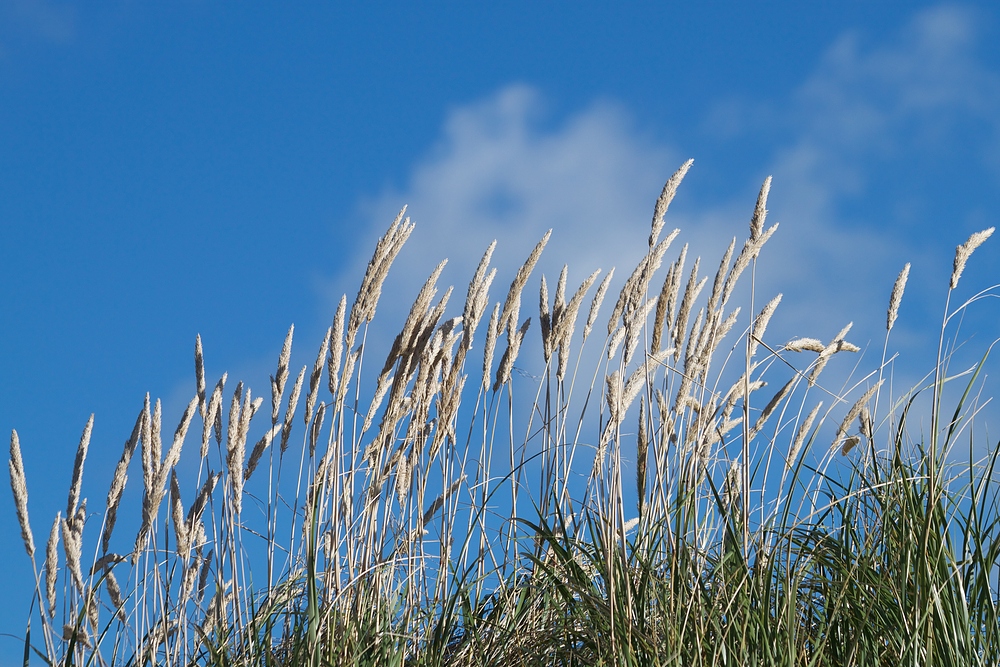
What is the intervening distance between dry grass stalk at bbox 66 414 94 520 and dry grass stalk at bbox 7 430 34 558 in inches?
5.8

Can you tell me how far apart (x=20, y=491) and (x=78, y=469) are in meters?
0.17

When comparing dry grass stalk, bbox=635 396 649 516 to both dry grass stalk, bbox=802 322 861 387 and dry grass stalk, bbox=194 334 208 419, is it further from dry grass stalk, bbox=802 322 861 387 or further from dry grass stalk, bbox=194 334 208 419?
dry grass stalk, bbox=194 334 208 419

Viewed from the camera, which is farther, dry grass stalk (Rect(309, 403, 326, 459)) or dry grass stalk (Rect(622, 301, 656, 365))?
dry grass stalk (Rect(309, 403, 326, 459))

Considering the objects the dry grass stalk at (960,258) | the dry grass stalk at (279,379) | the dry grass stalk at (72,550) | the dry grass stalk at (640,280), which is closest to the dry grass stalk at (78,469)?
the dry grass stalk at (72,550)

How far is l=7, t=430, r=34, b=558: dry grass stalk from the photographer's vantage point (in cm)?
244

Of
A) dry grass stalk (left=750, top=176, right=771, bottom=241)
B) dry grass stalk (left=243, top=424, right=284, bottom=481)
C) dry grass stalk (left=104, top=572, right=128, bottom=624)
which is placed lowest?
dry grass stalk (left=104, top=572, right=128, bottom=624)

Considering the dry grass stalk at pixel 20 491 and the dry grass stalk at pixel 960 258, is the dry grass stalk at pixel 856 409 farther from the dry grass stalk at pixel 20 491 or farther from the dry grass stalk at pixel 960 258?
the dry grass stalk at pixel 20 491

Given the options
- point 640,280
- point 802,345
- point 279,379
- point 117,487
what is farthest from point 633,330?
point 117,487

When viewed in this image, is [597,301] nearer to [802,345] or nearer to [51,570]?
[802,345]

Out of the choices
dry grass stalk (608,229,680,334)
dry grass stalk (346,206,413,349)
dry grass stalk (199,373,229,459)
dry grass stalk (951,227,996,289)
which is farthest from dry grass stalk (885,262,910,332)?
dry grass stalk (199,373,229,459)

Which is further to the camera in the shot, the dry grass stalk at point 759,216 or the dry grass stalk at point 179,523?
the dry grass stalk at point 179,523

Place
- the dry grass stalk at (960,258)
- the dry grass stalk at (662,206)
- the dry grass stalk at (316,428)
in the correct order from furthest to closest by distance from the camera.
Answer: the dry grass stalk at (316,428) → the dry grass stalk at (960,258) → the dry grass stalk at (662,206)

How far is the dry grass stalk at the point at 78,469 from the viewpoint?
8.39ft

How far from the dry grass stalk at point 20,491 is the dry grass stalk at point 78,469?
0.48 feet
